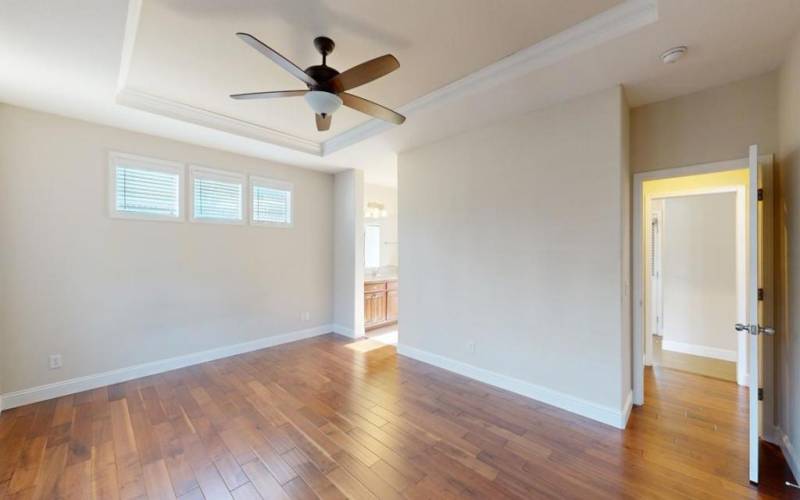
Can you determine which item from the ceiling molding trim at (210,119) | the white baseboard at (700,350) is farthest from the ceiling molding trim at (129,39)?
the white baseboard at (700,350)

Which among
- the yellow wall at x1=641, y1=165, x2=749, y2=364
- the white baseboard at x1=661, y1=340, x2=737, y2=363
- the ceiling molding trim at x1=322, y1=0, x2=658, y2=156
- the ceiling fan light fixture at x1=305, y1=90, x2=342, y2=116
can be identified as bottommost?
the white baseboard at x1=661, y1=340, x2=737, y2=363

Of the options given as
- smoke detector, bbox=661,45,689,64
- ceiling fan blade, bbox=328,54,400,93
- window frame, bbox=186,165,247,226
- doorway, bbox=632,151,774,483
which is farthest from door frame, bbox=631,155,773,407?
window frame, bbox=186,165,247,226

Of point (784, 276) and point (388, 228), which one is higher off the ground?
point (388, 228)

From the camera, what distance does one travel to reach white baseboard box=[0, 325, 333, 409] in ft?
9.67

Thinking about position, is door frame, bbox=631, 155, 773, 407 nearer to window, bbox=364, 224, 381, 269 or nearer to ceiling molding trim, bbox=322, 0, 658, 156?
ceiling molding trim, bbox=322, 0, 658, 156

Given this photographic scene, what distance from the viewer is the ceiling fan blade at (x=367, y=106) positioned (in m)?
2.23

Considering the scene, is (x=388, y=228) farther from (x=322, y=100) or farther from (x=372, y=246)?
(x=322, y=100)

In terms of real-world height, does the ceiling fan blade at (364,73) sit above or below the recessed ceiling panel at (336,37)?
below

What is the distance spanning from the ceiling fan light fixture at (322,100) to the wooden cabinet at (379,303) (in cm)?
370

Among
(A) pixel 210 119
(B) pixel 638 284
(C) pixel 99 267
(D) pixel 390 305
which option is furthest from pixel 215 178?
(B) pixel 638 284

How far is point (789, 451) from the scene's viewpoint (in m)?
2.08

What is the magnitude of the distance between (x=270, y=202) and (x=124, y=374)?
8.91 ft

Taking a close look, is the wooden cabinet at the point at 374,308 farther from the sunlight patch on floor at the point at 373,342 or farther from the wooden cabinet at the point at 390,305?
the sunlight patch on floor at the point at 373,342

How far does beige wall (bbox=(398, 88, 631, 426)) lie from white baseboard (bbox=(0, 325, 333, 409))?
240cm
